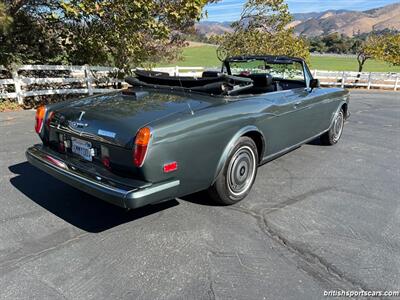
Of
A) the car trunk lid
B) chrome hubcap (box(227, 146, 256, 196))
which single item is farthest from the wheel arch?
the car trunk lid

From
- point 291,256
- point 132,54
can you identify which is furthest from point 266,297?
point 132,54

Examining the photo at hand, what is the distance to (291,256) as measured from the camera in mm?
2887

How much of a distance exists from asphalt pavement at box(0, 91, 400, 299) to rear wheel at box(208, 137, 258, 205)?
0.14 metres

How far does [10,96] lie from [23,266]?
8.37 m

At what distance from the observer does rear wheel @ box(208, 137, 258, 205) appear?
3541 mm

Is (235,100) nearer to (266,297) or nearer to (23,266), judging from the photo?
A: (266,297)

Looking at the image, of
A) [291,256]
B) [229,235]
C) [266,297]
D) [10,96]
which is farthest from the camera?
[10,96]

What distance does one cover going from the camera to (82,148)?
327 centimetres

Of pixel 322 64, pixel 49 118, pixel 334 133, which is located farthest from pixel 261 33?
pixel 322 64

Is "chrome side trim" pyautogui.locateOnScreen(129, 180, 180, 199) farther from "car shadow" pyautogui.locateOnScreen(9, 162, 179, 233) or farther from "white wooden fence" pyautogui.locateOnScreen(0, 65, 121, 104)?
"white wooden fence" pyautogui.locateOnScreen(0, 65, 121, 104)

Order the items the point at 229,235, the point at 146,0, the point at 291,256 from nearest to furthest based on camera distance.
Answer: the point at 291,256 → the point at 229,235 → the point at 146,0

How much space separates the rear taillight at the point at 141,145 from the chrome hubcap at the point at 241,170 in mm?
1075

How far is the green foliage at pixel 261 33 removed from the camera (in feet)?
55.4

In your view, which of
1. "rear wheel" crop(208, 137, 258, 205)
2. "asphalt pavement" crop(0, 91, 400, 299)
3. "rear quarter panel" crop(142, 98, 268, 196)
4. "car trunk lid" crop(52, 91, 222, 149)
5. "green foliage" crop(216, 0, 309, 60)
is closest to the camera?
"asphalt pavement" crop(0, 91, 400, 299)
